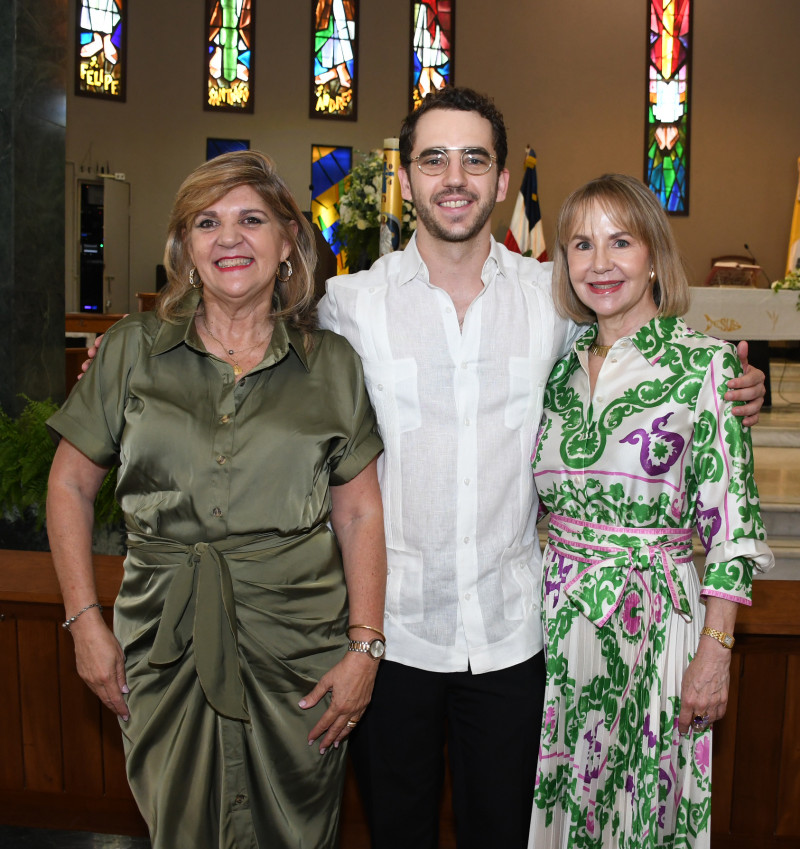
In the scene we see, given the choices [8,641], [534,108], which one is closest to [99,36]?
[534,108]

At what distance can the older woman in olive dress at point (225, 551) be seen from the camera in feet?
5.30

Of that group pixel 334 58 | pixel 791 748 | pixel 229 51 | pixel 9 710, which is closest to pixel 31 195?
pixel 9 710

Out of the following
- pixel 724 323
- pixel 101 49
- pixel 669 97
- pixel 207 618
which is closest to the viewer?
pixel 207 618

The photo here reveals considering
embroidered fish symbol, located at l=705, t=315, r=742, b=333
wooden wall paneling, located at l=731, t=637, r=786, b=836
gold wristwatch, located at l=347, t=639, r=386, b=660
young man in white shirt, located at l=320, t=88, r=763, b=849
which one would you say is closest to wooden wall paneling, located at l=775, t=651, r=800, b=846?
wooden wall paneling, located at l=731, t=637, r=786, b=836

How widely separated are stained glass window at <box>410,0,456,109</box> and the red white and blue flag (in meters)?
5.47

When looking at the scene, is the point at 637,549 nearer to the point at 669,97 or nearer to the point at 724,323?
the point at 724,323

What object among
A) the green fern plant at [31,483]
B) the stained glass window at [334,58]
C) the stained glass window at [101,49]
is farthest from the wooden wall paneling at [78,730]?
the stained glass window at [334,58]

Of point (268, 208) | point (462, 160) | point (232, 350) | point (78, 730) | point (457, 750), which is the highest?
point (462, 160)

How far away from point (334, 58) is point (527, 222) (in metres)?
6.16

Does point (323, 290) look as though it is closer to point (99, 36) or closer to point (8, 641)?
point (8, 641)

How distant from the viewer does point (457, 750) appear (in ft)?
6.20

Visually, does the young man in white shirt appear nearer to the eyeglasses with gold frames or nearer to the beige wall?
the eyeglasses with gold frames

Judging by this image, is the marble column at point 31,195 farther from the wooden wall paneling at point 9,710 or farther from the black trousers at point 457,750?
the black trousers at point 457,750

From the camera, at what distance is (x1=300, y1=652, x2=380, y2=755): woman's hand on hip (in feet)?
5.53
